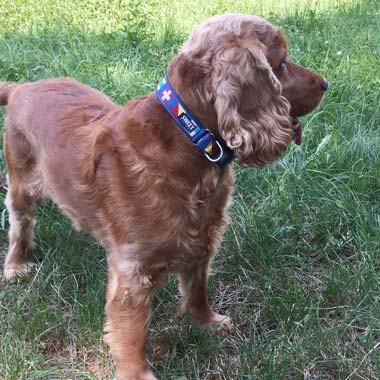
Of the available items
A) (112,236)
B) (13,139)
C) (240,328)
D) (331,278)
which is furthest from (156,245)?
(13,139)

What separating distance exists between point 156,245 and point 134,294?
0.25 meters

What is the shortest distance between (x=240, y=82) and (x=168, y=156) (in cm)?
38

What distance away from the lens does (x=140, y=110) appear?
2.28 metres

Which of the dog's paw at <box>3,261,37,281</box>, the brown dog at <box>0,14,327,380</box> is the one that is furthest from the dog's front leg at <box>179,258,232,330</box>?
the dog's paw at <box>3,261,37,281</box>

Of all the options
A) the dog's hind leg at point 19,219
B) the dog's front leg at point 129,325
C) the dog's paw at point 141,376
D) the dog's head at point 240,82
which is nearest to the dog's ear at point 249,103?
the dog's head at point 240,82

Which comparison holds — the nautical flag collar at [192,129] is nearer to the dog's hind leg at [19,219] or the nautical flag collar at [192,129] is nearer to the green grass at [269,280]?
the green grass at [269,280]

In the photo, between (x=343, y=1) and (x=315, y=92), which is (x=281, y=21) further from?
(x=315, y=92)

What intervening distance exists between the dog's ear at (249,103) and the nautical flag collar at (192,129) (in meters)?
0.08

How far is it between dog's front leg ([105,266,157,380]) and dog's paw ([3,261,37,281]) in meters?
0.81

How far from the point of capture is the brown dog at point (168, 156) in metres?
2.07

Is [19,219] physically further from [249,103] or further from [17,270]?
[249,103]

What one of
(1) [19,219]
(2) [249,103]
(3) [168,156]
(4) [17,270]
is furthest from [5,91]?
(2) [249,103]

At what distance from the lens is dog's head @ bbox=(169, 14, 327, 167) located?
6.66 ft

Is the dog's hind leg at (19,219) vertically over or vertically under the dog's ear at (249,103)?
under
